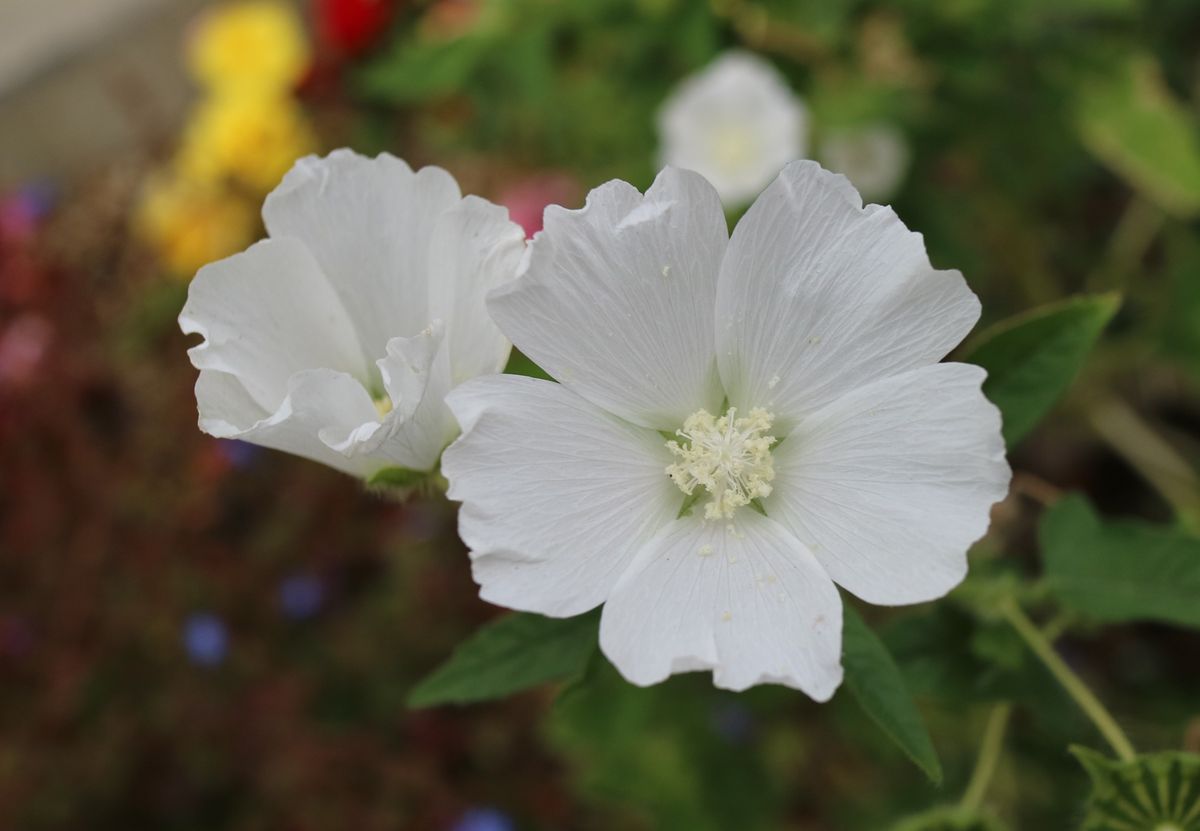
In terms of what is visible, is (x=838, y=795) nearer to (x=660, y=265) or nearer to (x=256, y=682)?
(x=256, y=682)

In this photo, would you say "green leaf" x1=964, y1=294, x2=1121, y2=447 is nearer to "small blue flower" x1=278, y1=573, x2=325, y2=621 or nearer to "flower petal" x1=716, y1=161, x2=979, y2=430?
"flower petal" x1=716, y1=161, x2=979, y2=430

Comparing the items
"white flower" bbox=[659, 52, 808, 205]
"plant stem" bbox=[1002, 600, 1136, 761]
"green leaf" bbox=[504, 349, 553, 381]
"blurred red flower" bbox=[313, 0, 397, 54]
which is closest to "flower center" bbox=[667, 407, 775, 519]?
"green leaf" bbox=[504, 349, 553, 381]

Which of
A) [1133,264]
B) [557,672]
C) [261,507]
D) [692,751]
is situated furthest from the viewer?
[261,507]

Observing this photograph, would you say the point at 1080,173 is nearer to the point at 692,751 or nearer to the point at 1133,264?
the point at 1133,264

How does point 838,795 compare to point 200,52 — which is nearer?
point 838,795

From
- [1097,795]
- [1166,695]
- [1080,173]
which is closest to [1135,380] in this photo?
[1080,173]

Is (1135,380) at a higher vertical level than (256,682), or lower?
higher

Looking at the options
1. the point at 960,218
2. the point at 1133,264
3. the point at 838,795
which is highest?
the point at 960,218

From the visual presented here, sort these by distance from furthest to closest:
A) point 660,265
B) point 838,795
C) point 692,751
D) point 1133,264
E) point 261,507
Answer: point 261,507 → point 1133,264 → point 838,795 → point 692,751 → point 660,265
